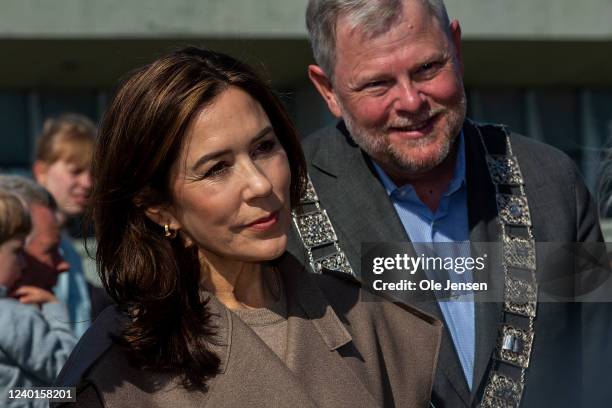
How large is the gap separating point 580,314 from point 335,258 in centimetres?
71

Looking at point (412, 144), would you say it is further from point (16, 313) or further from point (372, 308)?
point (16, 313)

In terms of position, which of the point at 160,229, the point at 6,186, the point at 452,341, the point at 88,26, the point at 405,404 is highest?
the point at 160,229

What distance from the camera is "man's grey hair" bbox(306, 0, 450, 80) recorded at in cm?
285

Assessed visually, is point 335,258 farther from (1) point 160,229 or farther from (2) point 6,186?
(2) point 6,186

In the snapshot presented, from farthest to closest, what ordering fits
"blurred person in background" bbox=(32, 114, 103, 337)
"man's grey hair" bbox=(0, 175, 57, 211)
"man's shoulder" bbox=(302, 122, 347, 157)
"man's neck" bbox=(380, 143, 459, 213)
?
"blurred person in background" bbox=(32, 114, 103, 337) → "man's grey hair" bbox=(0, 175, 57, 211) → "man's shoulder" bbox=(302, 122, 347, 157) → "man's neck" bbox=(380, 143, 459, 213)

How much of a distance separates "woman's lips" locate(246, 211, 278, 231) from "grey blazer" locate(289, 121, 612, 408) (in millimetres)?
673

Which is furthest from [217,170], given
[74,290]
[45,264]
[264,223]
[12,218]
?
[74,290]

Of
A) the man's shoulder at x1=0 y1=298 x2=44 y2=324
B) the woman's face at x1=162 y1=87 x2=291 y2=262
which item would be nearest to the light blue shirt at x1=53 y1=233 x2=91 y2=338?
the man's shoulder at x1=0 y1=298 x2=44 y2=324

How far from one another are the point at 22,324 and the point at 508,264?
5.29 feet

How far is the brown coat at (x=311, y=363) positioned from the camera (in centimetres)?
198

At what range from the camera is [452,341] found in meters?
2.73

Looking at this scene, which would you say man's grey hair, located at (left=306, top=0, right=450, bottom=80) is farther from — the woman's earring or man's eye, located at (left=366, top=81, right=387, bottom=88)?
the woman's earring

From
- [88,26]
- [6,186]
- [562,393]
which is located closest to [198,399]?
[562,393]

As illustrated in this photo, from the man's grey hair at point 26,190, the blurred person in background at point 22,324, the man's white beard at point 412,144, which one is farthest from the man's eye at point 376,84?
the man's grey hair at point 26,190
